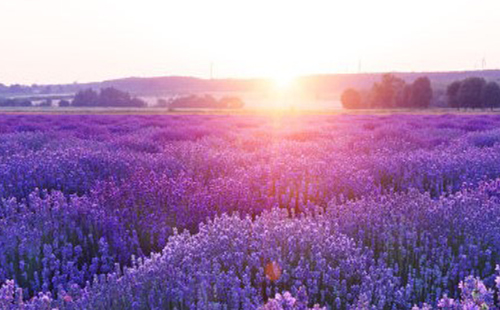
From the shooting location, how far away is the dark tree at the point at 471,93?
4894cm

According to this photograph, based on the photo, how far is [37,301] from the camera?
1.73 metres

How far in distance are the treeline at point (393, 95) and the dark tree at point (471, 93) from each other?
4.39 metres

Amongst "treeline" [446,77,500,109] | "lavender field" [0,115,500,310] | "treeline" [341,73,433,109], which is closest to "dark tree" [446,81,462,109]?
"treeline" [446,77,500,109]

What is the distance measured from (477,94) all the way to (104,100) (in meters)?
50.1

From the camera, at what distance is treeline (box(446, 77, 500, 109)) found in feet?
159

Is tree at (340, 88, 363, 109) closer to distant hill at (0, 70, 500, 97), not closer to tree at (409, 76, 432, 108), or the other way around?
tree at (409, 76, 432, 108)

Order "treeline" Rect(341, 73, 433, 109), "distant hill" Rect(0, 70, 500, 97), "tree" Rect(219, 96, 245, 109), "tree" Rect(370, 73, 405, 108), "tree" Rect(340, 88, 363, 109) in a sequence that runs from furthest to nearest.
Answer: "distant hill" Rect(0, 70, 500, 97) < "tree" Rect(219, 96, 245, 109) < "tree" Rect(340, 88, 363, 109) < "tree" Rect(370, 73, 405, 108) < "treeline" Rect(341, 73, 433, 109)

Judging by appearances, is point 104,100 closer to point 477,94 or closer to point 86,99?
point 86,99

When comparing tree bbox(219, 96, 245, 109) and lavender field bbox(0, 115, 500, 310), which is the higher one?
tree bbox(219, 96, 245, 109)

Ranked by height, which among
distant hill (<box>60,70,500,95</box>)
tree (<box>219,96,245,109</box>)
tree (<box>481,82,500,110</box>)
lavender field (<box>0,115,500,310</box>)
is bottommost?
lavender field (<box>0,115,500,310</box>)

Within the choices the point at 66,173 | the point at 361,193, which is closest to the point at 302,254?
the point at 361,193

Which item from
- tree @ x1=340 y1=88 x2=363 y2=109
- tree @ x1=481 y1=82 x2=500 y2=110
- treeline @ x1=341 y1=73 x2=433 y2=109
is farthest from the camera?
tree @ x1=340 y1=88 x2=363 y2=109

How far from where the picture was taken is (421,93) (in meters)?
53.3

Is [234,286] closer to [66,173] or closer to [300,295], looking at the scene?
[300,295]
